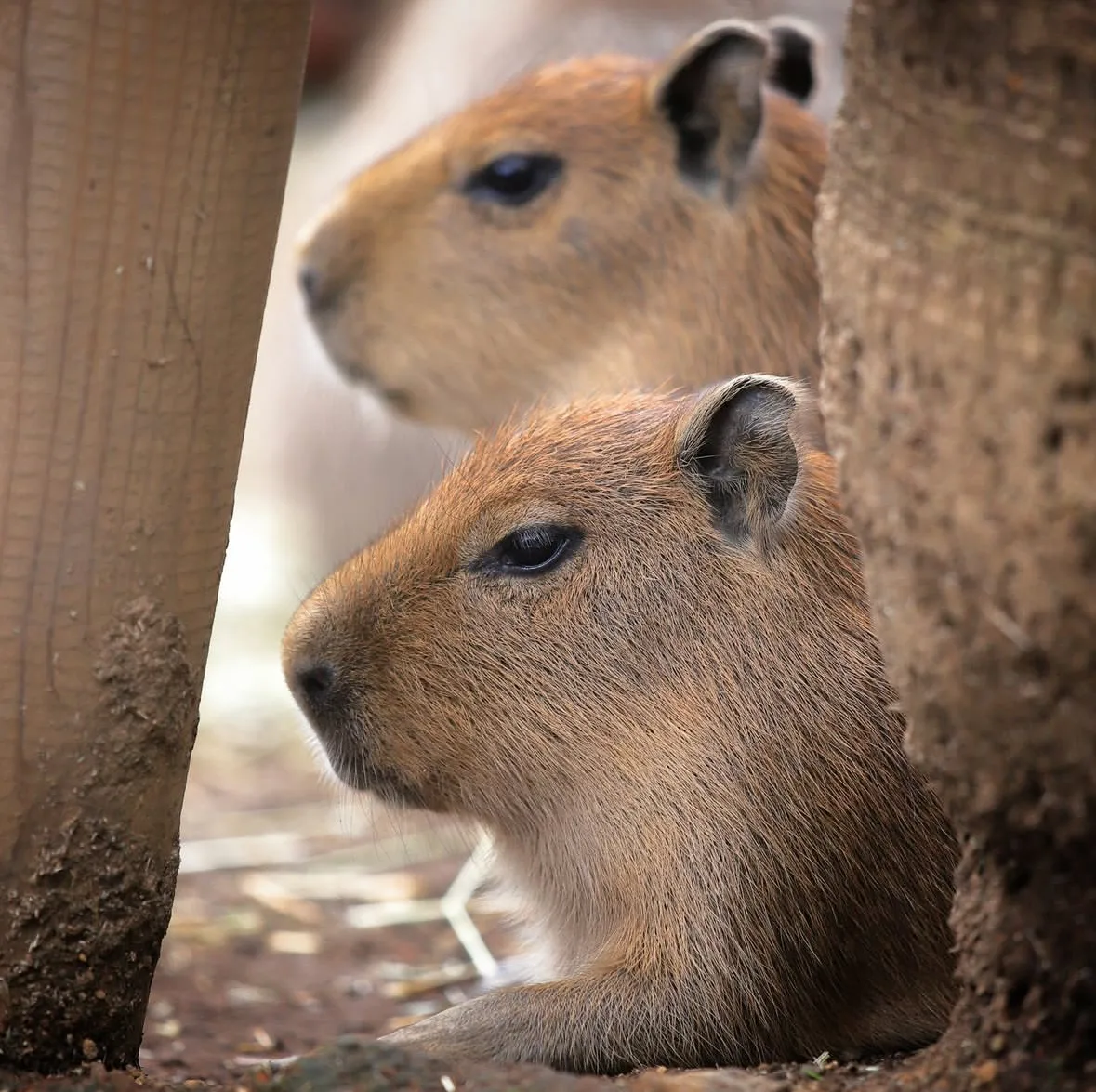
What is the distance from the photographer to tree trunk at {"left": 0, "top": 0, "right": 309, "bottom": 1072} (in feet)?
9.29

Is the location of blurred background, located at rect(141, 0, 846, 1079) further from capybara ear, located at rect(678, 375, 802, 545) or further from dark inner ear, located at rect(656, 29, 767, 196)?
dark inner ear, located at rect(656, 29, 767, 196)

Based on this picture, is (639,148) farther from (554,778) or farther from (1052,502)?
(1052,502)

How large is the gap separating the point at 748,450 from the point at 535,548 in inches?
18.0

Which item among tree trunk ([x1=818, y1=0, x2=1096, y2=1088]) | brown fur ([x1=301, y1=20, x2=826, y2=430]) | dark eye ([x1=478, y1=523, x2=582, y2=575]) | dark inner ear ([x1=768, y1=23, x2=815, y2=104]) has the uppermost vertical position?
dark inner ear ([x1=768, y1=23, x2=815, y2=104])

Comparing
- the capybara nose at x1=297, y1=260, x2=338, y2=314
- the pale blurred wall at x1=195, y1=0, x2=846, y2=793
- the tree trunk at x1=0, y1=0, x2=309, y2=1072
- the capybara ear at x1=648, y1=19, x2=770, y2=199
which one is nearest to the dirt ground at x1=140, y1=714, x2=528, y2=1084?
the tree trunk at x1=0, y1=0, x2=309, y2=1072

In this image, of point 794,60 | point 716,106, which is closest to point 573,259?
point 716,106

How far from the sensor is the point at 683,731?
11.0 ft

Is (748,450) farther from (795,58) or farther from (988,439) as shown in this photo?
(795,58)

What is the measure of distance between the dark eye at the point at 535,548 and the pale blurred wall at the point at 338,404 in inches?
144

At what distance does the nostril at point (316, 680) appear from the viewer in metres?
3.44

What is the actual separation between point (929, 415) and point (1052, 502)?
223 mm

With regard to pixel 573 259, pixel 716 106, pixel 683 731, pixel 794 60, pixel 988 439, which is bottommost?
pixel 988 439

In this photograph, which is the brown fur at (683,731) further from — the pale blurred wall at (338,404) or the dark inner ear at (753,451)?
the pale blurred wall at (338,404)

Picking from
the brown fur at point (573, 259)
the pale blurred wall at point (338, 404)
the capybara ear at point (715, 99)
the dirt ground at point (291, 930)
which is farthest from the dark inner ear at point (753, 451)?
the pale blurred wall at point (338, 404)
